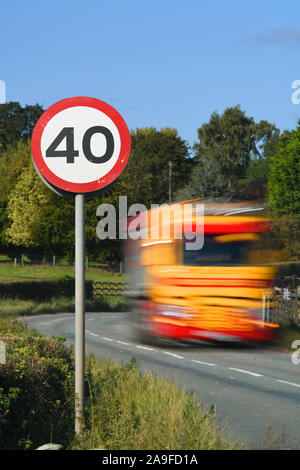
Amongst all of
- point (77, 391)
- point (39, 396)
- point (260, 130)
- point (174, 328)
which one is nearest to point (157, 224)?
point (174, 328)

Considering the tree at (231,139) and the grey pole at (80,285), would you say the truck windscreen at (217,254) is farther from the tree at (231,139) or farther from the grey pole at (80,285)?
the tree at (231,139)

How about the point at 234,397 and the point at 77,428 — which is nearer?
the point at 77,428

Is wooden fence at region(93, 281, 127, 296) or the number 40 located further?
wooden fence at region(93, 281, 127, 296)

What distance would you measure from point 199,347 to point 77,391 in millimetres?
1411

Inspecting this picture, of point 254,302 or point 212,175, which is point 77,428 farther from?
point 212,175

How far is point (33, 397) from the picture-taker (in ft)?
30.4

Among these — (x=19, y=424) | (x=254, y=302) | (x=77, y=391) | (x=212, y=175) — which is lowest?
(x=19, y=424)

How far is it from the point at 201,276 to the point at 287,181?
185 ft

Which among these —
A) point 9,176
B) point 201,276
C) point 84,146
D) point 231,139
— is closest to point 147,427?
point 201,276

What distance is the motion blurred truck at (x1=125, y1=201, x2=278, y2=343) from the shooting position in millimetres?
3410

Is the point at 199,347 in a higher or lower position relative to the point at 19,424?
higher

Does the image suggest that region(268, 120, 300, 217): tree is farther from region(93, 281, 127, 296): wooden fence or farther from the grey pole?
the grey pole

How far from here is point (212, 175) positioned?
2427 inches

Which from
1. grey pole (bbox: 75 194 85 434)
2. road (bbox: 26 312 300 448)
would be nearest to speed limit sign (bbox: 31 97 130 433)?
grey pole (bbox: 75 194 85 434)
